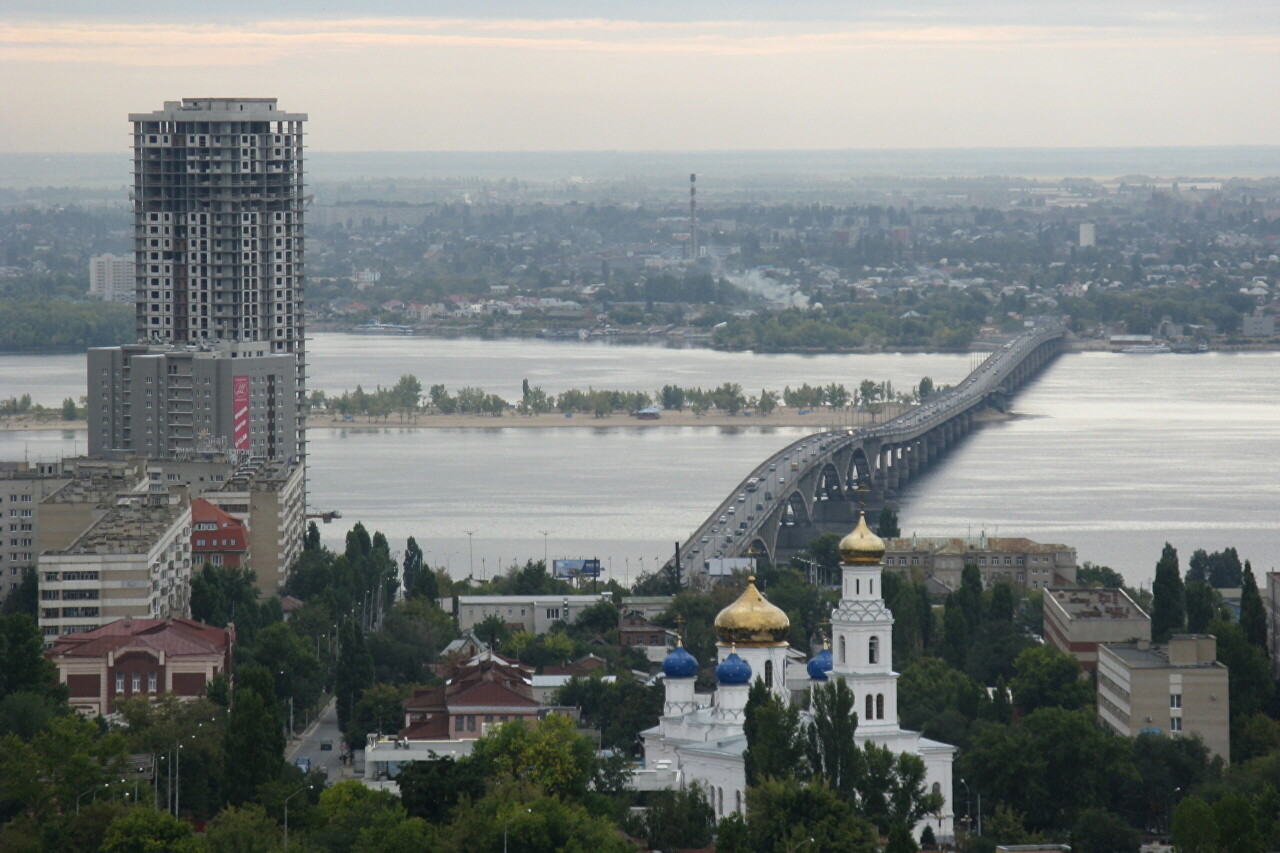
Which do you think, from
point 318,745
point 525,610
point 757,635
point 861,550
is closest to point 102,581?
point 318,745

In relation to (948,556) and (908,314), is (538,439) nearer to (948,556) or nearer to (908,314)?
(948,556)

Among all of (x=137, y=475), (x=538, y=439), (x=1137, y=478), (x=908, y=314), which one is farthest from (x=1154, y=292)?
(x=137, y=475)

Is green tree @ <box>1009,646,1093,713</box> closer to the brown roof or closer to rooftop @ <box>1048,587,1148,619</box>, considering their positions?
rooftop @ <box>1048,587,1148,619</box>

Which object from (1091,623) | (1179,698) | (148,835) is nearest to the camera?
(148,835)

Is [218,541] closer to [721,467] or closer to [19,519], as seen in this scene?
[19,519]

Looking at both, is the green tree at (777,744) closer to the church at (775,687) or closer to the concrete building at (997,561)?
the church at (775,687)

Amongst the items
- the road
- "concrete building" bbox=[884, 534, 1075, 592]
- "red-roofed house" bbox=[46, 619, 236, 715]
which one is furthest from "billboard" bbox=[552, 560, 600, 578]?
"red-roofed house" bbox=[46, 619, 236, 715]

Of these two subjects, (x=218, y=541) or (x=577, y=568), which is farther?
(x=577, y=568)
